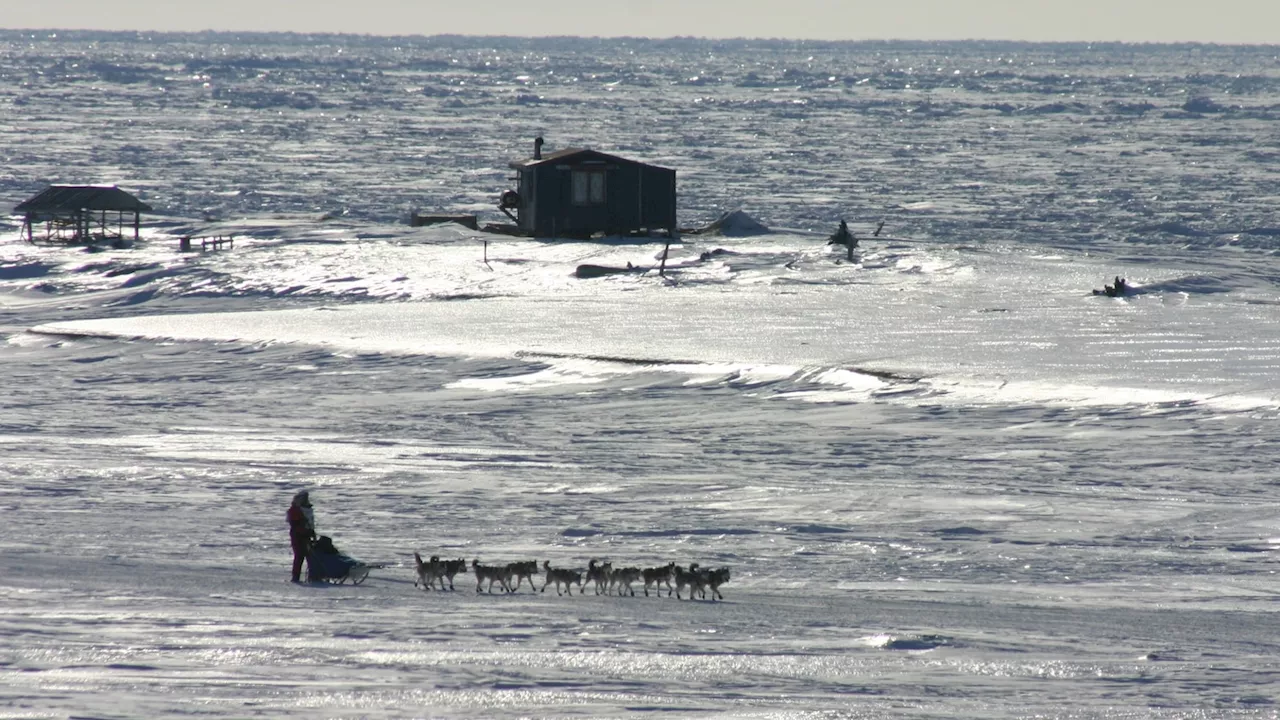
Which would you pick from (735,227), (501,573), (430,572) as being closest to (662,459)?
(501,573)

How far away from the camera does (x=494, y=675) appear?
31.6 feet

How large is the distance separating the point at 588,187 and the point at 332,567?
99.2 ft

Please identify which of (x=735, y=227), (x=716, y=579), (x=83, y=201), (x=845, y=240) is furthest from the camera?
(x=735, y=227)

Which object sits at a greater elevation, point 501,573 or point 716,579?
point 716,579

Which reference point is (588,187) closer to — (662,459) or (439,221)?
(439,221)

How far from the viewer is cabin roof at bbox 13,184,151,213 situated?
4106 centimetres

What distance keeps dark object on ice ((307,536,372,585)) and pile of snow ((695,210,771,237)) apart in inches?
1188

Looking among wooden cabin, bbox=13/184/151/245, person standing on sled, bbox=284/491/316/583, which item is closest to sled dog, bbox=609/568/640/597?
person standing on sled, bbox=284/491/316/583

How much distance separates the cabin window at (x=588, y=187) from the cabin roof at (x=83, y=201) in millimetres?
10703

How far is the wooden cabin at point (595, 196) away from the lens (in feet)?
138

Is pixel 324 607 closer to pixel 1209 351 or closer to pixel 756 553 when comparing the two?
pixel 756 553

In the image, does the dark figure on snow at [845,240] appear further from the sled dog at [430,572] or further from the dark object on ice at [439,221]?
the sled dog at [430,572]

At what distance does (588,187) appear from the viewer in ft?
139

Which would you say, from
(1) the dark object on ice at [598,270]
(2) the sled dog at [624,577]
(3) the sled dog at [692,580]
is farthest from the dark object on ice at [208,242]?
(3) the sled dog at [692,580]
